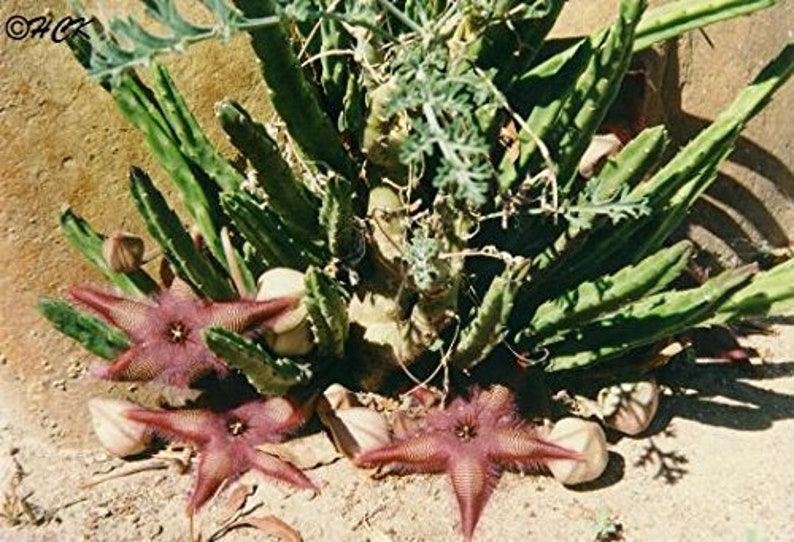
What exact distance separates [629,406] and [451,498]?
0.42 meters

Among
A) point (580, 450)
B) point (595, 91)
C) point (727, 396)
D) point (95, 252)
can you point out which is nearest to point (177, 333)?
point (95, 252)

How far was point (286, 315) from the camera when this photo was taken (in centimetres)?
216

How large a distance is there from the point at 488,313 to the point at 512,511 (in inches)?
16.2

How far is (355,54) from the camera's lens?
2.06 metres

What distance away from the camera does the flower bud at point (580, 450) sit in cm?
219

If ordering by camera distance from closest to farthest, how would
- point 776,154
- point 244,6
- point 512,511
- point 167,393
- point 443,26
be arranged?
point 244,6
point 443,26
point 512,511
point 167,393
point 776,154

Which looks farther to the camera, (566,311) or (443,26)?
(566,311)

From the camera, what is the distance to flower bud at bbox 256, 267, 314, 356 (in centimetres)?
216

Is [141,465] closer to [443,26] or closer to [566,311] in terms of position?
[566,311]

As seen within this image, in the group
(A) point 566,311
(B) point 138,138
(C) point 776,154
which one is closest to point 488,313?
(A) point 566,311

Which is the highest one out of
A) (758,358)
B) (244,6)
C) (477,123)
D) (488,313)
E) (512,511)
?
(244,6)

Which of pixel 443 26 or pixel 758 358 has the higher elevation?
pixel 443 26

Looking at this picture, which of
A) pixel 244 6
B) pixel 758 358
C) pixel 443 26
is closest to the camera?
pixel 244 6

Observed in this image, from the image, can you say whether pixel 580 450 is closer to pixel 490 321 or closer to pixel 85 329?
pixel 490 321
